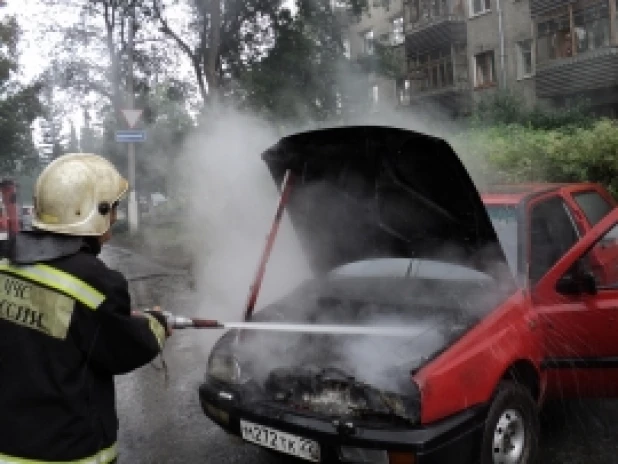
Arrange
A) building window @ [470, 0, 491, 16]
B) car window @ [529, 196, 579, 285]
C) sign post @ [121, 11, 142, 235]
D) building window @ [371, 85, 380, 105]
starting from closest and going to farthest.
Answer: car window @ [529, 196, 579, 285], sign post @ [121, 11, 142, 235], building window @ [371, 85, 380, 105], building window @ [470, 0, 491, 16]

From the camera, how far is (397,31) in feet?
78.2

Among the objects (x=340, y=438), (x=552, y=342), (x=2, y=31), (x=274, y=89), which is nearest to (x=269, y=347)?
(x=340, y=438)

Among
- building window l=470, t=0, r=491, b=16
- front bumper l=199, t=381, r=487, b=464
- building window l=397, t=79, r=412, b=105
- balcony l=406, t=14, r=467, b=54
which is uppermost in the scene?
building window l=470, t=0, r=491, b=16

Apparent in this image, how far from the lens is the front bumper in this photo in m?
2.27

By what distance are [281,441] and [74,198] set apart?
1485 millimetres

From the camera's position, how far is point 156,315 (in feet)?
6.49

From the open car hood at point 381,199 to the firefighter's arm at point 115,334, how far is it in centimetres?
159

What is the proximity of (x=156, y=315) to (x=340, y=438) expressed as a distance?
1.01 meters

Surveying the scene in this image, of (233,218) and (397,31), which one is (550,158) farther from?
(397,31)

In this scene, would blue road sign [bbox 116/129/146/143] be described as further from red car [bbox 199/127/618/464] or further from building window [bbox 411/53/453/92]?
building window [bbox 411/53/453/92]

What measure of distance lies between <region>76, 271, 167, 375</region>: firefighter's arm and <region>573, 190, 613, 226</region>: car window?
3.36 m

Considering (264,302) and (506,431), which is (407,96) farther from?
(506,431)

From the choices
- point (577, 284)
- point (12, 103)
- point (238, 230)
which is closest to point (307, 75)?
point (238, 230)

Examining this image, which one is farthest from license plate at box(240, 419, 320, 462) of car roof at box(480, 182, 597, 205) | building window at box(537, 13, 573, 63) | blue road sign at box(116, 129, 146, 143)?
building window at box(537, 13, 573, 63)
